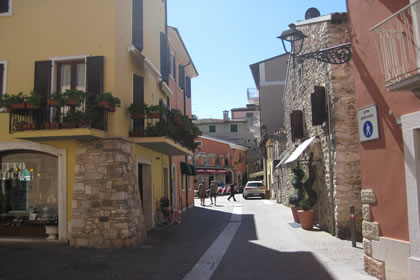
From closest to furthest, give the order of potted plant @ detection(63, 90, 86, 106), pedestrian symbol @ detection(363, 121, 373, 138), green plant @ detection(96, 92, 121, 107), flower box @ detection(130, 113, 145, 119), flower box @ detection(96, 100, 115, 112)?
pedestrian symbol @ detection(363, 121, 373, 138), potted plant @ detection(63, 90, 86, 106), flower box @ detection(96, 100, 115, 112), green plant @ detection(96, 92, 121, 107), flower box @ detection(130, 113, 145, 119)

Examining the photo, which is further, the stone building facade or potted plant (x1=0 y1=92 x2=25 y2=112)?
the stone building facade

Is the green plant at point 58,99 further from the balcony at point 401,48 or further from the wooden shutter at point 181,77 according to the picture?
the wooden shutter at point 181,77

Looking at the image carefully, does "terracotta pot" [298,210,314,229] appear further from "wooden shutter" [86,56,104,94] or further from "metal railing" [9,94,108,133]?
"wooden shutter" [86,56,104,94]

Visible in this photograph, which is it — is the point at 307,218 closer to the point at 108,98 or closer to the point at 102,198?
the point at 102,198

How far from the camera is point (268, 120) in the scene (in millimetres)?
32344

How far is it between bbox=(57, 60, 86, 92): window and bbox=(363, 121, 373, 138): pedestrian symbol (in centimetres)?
736

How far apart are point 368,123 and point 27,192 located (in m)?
9.21

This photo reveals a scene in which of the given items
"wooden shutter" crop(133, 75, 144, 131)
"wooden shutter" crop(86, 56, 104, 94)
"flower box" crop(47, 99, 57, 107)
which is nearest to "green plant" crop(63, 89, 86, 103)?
"flower box" crop(47, 99, 57, 107)

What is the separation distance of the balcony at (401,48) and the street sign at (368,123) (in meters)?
0.74

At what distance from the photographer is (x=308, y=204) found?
12555 millimetres

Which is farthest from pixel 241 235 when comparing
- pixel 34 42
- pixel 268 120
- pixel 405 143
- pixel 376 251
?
pixel 268 120

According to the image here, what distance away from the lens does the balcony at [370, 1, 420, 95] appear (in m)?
5.14

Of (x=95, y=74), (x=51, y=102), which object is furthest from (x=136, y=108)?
(x=51, y=102)

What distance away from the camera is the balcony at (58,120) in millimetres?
9430
